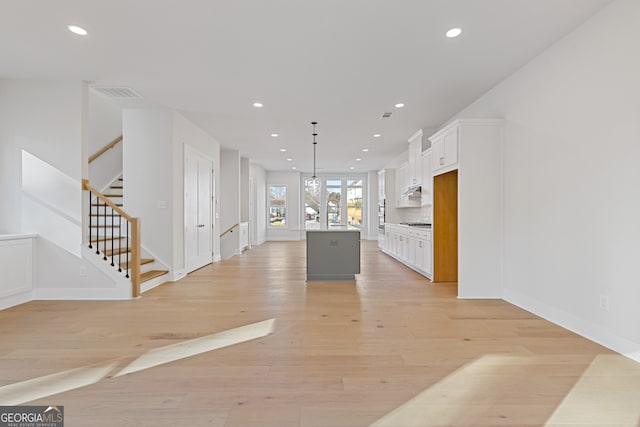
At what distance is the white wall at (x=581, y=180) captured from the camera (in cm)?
265

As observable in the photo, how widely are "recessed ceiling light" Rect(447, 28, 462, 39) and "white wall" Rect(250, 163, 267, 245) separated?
9037 mm

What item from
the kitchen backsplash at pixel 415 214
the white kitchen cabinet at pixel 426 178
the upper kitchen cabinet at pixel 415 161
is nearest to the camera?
the white kitchen cabinet at pixel 426 178

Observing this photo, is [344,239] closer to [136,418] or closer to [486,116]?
[486,116]

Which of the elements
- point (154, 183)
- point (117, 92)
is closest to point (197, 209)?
point (154, 183)

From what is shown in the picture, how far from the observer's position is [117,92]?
4.82m

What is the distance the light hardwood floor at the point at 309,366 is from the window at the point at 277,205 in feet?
32.7

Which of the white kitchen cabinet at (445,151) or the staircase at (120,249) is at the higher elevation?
the white kitchen cabinet at (445,151)

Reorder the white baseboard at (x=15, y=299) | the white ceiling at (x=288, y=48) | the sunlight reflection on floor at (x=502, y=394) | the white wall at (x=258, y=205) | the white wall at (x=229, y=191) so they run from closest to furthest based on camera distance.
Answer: the sunlight reflection on floor at (x=502, y=394)
the white ceiling at (x=288, y=48)
the white baseboard at (x=15, y=299)
the white wall at (x=229, y=191)
the white wall at (x=258, y=205)

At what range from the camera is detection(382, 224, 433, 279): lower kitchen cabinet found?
19.4ft

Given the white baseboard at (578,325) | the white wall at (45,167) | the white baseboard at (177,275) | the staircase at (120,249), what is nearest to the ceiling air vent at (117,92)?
the white wall at (45,167)

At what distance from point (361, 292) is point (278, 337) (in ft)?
6.96

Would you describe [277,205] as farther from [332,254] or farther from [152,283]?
[152,283]

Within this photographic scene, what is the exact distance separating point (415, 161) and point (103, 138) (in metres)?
6.52
